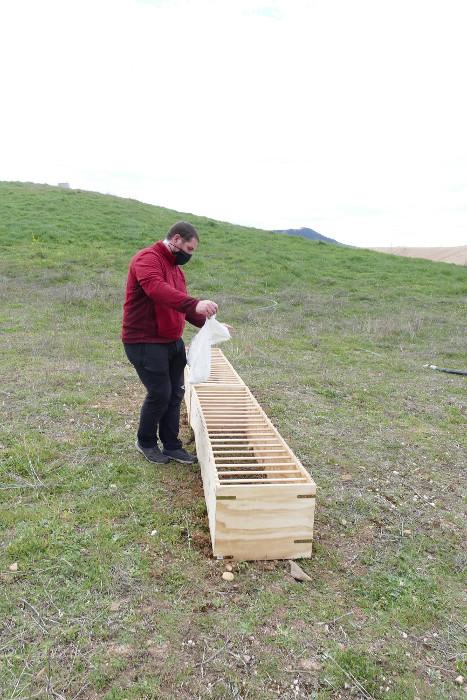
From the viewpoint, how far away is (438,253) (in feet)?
71.3

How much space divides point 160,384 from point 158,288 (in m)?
0.76

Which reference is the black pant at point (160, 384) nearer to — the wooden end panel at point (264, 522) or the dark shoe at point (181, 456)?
the dark shoe at point (181, 456)

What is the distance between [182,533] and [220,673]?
994 mm

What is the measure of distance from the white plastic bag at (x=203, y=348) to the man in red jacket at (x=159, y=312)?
0.25 ft

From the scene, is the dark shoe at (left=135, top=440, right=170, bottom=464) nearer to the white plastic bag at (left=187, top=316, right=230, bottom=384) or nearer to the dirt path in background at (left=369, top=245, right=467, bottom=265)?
the white plastic bag at (left=187, top=316, right=230, bottom=384)

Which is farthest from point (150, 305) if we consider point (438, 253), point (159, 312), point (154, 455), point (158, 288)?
point (438, 253)

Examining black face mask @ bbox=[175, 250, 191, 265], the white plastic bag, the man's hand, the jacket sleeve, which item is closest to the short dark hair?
black face mask @ bbox=[175, 250, 191, 265]

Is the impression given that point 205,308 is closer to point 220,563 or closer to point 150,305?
point 150,305

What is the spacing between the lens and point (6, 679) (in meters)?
1.90

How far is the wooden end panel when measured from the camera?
2562 mm

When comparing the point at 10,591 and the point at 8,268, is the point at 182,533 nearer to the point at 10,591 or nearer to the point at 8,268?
the point at 10,591

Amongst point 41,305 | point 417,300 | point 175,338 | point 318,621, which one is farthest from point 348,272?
point 318,621

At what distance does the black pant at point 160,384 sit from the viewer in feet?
10.9

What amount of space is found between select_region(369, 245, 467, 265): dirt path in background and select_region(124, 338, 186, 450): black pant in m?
18.2
